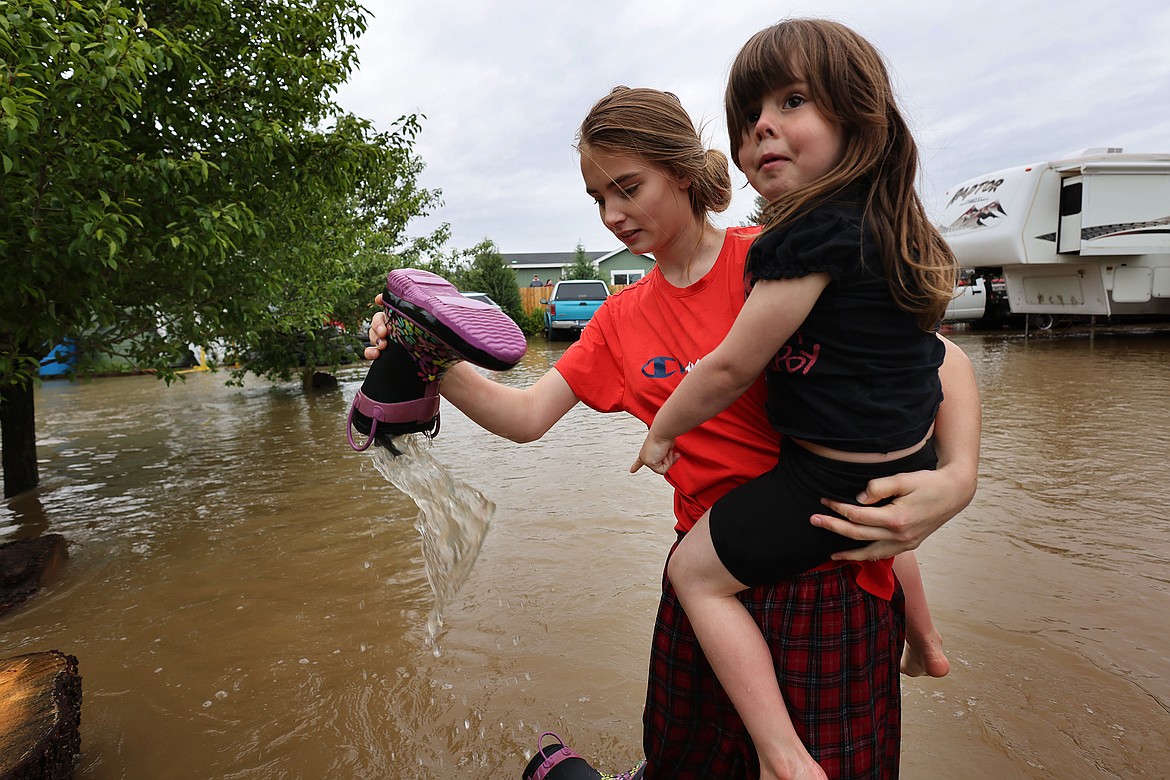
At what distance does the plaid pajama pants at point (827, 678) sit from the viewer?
1.24 metres

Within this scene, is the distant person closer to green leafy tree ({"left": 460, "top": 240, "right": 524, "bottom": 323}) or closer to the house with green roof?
green leafy tree ({"left": 460, "top": 240, "right": 524, "bottom": 323})

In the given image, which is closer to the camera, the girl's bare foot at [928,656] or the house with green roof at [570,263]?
the girl's bare foot at [928,656]

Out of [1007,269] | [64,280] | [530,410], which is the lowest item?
[530,410]

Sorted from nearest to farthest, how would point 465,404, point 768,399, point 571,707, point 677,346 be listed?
point 768,399 < point 677,346 < point 465,404 < point 571,707

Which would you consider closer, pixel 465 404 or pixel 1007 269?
pixel 465 404

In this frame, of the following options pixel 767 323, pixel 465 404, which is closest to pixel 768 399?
pixel 767 323

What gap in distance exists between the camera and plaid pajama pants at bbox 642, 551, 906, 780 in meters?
1.24

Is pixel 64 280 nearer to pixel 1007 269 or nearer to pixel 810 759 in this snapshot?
pixel 810 759

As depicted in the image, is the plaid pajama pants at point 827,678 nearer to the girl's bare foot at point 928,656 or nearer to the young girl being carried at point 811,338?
the young girl being carried at point 811,338

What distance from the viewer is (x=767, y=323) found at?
1.13 metres

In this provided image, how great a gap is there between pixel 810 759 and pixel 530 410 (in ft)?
3.05

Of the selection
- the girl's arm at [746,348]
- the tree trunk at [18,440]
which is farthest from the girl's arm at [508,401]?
the tree trunk at [18,440]

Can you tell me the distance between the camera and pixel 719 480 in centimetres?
136

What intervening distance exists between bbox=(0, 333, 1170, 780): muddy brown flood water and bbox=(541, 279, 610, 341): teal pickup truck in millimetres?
11758
